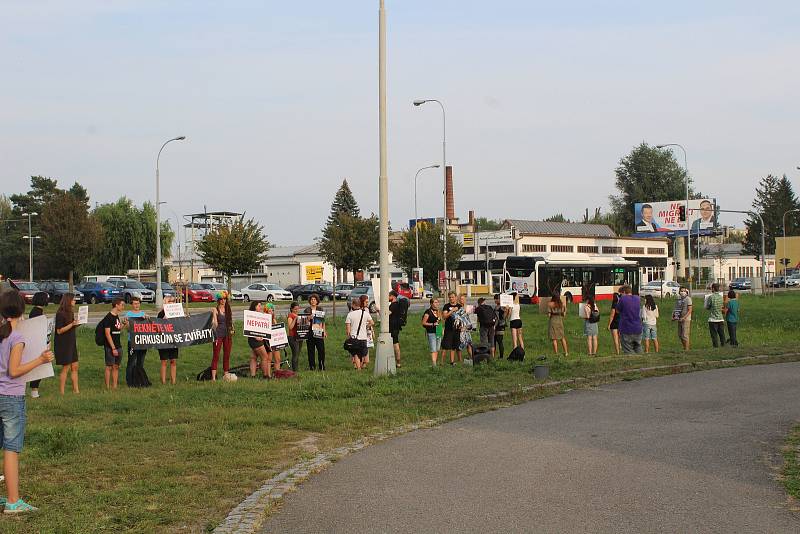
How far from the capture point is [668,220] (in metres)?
95.8

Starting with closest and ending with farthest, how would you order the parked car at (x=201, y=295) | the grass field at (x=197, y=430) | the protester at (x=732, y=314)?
the grass field at (x=197, y=430) < the protester at (x=732, y=314) < the parked car at (x=201, y=295)

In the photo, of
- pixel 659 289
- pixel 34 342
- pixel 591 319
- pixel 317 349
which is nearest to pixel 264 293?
pixel 659 289

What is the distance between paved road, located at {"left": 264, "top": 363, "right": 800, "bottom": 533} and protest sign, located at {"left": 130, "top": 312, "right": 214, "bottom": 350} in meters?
7.29

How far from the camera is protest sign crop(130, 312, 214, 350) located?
1686cm

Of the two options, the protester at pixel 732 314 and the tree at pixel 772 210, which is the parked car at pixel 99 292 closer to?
the protester at pixel 732 314

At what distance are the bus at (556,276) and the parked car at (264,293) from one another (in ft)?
61.7

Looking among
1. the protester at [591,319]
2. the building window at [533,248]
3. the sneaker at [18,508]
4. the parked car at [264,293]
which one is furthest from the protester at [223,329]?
the building window at [533,248]

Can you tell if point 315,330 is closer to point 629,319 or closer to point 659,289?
point 629,319

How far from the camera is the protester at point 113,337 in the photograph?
52.7ft

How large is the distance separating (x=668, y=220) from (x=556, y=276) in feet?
155

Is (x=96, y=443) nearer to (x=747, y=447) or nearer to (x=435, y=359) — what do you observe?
(x=747, y=447)

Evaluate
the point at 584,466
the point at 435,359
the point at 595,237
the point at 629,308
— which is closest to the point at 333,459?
the point at 584,466

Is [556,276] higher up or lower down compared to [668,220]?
lower down

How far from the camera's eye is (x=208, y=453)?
9.49 meters
